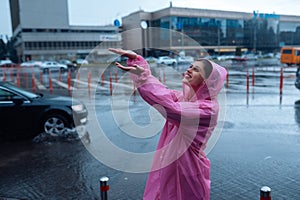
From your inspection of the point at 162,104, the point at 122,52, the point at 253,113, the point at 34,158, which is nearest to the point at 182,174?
the point at 162,104

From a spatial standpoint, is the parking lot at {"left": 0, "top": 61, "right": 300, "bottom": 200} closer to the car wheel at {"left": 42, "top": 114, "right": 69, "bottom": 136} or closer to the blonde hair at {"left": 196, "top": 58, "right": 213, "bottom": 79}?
the car wheel at {"left": 42, "top": 114, "right": 69, "bottom": 136}

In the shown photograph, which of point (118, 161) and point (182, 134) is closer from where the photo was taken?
point (182, 134)

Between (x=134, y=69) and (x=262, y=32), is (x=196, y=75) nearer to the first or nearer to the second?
(x=134, y=69)

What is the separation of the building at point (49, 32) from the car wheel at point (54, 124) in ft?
211

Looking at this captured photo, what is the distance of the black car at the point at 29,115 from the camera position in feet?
21.3

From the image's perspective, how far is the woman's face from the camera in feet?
5.98

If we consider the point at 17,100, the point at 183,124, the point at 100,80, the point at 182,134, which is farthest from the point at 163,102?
the point at 17,100

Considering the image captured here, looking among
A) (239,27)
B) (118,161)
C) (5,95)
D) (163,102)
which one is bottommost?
(118,161)

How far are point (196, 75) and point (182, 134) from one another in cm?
38

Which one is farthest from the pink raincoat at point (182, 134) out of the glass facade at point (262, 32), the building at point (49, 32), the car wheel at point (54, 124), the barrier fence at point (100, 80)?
the building at point (49, 32)

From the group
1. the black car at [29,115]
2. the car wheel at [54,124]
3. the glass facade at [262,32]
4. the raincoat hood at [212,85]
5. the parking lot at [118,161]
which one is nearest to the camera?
the raincoat hood at [212,85]

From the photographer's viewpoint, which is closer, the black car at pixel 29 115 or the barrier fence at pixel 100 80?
the barrier fence at pixel 100 80

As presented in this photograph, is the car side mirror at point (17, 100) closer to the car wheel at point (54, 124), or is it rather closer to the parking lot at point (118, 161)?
the car wheel at point (54, 124)

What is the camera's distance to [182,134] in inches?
69.5
